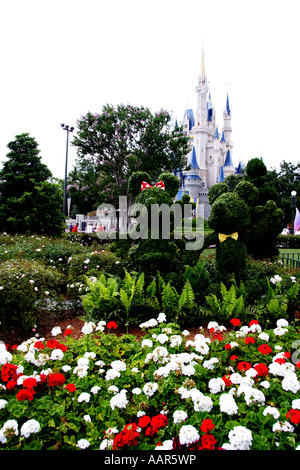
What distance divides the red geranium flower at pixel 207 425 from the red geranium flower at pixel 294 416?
57cm

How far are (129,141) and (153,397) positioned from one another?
18151mm

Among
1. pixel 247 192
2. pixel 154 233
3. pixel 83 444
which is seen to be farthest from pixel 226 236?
pixel 83 444

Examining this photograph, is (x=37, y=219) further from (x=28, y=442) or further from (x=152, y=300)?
(x=28, y=442)

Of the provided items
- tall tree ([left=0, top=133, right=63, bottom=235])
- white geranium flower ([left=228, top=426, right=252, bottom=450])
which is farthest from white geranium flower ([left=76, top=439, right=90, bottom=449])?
tall tree ([left=0, top=133, right=63, bottom=235])

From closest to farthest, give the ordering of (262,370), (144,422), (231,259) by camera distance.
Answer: (144,422)
(262,370)
(231,259)

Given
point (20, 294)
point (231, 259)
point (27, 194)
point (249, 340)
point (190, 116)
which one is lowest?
point (249, 340)

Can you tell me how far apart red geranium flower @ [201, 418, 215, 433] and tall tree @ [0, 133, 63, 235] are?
41.7ft

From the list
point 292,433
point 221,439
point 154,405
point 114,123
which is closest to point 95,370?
point 154,405

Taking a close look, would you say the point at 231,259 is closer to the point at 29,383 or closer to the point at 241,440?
the point at 241,440

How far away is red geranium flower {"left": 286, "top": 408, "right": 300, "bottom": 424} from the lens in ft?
6.96

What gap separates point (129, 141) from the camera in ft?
62.8

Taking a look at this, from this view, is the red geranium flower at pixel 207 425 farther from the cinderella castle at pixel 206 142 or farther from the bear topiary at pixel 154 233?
the cinderella castle at pixel 206 142

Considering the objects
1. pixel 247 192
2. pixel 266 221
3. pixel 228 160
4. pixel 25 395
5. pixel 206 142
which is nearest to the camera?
pixel 25 395
